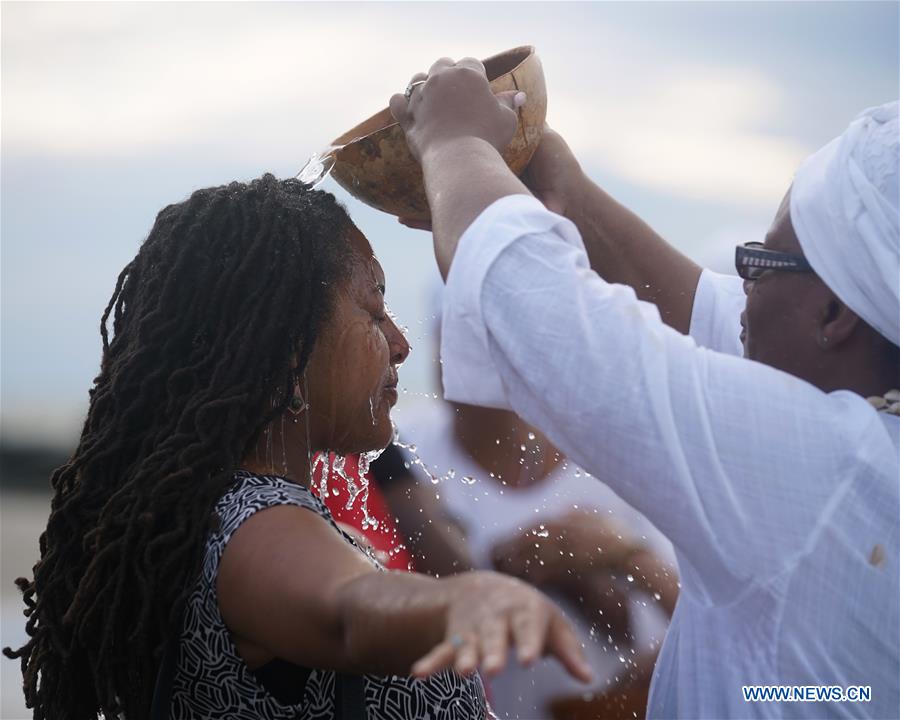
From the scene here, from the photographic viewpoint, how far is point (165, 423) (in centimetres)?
222

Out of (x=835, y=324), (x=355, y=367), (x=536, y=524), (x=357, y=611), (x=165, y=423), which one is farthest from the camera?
(x=536, y=524)

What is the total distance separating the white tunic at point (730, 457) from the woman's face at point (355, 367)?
62cm

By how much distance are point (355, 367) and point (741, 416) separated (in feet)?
3.11

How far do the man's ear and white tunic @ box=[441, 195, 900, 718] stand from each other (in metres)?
0.16

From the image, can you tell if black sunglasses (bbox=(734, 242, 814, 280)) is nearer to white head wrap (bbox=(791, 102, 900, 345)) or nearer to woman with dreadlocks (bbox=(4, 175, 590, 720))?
white head wrap (bbox=(791, 102, 900, 345))

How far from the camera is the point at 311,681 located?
2043 mm

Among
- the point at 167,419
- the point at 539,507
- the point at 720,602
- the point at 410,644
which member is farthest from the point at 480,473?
the point at 410,644

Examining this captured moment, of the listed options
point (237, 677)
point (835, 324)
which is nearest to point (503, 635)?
point (237, 677)

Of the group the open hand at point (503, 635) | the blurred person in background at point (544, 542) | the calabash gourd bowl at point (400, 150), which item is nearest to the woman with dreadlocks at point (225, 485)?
the calabash gourd bowl at point (400, 150)

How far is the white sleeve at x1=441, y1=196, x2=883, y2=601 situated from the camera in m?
1.74

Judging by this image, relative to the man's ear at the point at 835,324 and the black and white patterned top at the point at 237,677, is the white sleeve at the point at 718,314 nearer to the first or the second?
the man's ear at the point at 835,324

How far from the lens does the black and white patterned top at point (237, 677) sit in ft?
6.58

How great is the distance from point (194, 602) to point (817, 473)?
1119 mm

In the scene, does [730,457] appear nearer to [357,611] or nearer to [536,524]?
[357,611]
